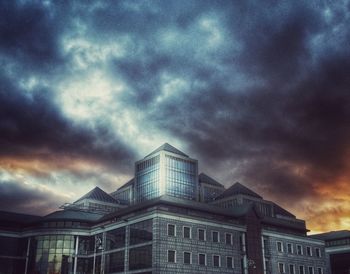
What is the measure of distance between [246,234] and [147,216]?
2602cm

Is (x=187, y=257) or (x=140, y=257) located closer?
A: (x=140, y=257)

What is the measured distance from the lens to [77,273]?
9581 cm

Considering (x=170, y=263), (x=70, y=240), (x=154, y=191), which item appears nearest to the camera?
(x=170, y=263)

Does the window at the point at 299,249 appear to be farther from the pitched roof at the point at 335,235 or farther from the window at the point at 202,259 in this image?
the window at the point at 202,259

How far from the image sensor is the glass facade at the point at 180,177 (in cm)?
15112

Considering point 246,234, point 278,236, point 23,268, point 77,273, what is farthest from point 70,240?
point 278,236

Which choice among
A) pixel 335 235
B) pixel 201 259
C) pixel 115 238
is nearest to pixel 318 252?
pixel 335 235

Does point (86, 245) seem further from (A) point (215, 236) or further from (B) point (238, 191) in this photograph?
(B) point (238, 191)

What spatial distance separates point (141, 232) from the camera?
84.4m

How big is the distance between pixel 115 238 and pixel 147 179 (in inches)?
2589

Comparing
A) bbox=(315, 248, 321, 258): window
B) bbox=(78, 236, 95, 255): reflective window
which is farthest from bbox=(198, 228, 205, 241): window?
bbox=(315, 248, 321, 258): window

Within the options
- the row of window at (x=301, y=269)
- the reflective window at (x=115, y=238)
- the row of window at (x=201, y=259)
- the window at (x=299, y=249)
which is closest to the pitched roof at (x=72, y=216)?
the reflective window at (x=115, y=238)

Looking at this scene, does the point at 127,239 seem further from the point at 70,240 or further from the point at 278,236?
the point at 278,236

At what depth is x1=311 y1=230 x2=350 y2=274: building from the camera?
122m
